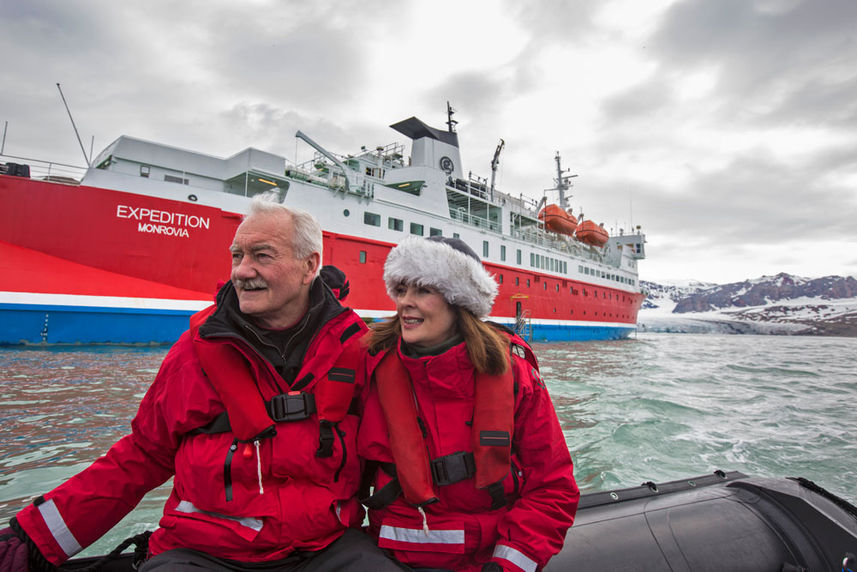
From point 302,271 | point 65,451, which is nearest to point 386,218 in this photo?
point 65,451

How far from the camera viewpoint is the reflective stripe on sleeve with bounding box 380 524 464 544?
151 cm

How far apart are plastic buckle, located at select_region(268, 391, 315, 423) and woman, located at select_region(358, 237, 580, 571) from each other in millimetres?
292

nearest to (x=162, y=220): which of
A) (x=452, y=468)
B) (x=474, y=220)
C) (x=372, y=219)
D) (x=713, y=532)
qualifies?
(x=372, y=219)

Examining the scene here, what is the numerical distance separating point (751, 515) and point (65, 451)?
15.9 feet

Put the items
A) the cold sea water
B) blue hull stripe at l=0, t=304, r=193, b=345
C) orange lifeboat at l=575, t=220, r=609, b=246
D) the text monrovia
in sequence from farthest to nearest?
orange lifeboat at l=575, t=220, r=609, b=246 → the text monrovia → blue hull stripe at l=0, t=304, r=193, b=345 → the cold sea water

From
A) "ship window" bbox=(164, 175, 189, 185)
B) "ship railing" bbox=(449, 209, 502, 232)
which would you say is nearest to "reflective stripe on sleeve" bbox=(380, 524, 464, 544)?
"ship window" bbox=(164, 175, 189, 185)

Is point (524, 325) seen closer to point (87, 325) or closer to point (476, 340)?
point (87, 325)

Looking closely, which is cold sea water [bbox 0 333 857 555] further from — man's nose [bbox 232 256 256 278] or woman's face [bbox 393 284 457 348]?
woman's face [bbox 393 284 457 348]

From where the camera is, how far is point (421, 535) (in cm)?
153

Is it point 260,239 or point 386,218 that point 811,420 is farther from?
point 386,218

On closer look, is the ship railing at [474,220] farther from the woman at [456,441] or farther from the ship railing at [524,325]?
the woman at [456,441]

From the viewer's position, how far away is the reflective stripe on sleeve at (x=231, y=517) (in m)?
1.35

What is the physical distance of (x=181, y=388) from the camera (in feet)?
4.89

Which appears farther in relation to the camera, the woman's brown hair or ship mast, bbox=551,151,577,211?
ship mast, bbox=551,151,577,211
